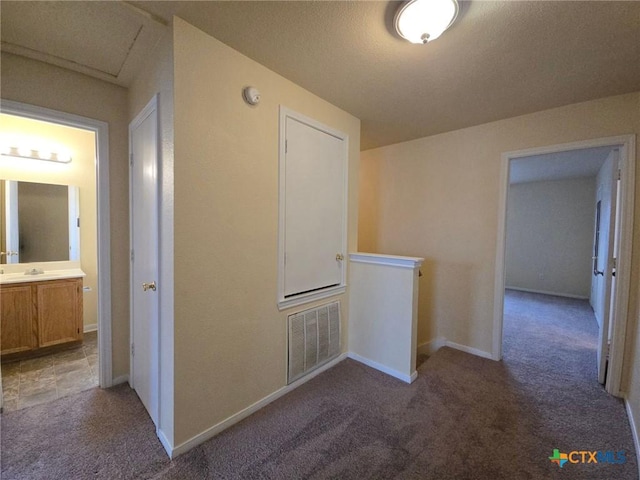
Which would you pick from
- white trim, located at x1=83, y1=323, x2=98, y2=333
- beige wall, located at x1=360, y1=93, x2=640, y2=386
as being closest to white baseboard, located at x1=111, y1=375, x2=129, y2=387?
white trim, located at x1=83, y1=323, x2=98, y2=333

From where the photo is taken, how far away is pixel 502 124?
2607 millimetres

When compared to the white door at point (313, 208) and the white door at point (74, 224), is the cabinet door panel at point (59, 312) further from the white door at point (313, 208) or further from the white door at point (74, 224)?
the white door at point (313, 208)

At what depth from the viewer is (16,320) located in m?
2.53

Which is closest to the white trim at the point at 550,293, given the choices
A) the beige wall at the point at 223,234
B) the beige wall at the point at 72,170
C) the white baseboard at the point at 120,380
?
the beige wall at the point at 223,234

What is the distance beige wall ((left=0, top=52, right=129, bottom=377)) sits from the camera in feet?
5.67

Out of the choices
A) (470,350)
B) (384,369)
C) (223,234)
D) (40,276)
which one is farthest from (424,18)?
(40,276)

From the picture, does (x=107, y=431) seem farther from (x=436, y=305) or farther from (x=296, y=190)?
(x=436, y=305)

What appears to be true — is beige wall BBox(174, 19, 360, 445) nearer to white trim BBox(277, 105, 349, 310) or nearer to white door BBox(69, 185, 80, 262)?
white trim BBox(277, 105, 349, 310)

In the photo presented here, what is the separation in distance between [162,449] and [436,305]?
9.13ft

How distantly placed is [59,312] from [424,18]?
13.1ft

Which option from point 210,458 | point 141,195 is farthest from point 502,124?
point 210,458

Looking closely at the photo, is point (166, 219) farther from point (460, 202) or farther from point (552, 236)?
point (552, 236)

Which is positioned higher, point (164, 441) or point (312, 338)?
point (312, 338)

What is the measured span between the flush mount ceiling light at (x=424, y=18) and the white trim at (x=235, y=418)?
247cm
